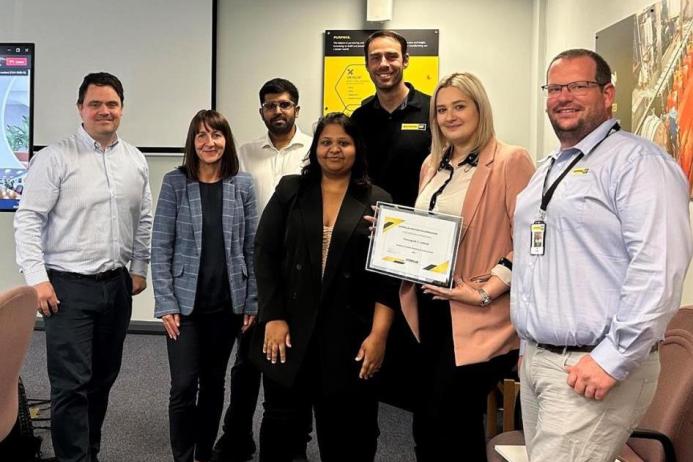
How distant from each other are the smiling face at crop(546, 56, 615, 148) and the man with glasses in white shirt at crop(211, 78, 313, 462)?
4.85 feet

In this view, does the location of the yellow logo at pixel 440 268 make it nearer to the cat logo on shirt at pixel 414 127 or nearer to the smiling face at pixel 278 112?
the cat logo on shirt at pixel 414 127

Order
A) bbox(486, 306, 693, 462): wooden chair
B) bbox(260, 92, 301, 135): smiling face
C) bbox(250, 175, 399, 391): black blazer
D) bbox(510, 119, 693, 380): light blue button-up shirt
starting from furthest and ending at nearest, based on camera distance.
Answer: bbox(260, 92, 301, 135): smiling face → bbox(250, 175, 399, 391): black blazer → bbox(486, 306, 693, 462): wooden chair → bbox(510, 119, 693, 380): light blue button-up shirt

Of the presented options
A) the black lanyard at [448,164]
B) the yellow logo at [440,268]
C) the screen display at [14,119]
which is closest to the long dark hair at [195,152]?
the black lanyard at [448,164]

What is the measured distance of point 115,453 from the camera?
2936 millimetres

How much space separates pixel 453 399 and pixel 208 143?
1.39 m

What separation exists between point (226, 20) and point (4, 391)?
12.4ft

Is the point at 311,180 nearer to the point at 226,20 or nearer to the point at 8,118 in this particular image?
the point at 226,20

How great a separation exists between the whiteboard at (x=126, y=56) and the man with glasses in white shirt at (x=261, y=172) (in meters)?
2.10

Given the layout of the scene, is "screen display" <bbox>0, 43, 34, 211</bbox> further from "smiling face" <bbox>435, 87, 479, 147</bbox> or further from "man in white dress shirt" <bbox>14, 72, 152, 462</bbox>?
"smiling face" <bbox>435, 87, 479, 147</bbox>

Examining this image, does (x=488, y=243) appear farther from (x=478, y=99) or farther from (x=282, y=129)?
(x=282, y=129)

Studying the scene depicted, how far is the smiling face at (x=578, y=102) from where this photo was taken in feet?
4.85

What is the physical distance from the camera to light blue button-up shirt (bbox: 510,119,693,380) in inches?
51.5

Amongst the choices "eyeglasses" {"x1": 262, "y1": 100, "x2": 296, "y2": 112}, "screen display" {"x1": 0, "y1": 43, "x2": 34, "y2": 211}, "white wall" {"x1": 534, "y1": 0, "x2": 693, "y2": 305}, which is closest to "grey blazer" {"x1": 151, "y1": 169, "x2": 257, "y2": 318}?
"eyeglasses" {"x1": 262, "y1": 100, "x2": 296, "y2": 112}

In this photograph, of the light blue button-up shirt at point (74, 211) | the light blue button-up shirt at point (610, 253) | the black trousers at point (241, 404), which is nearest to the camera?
the light blue button-up shirt at point (610, 253)
